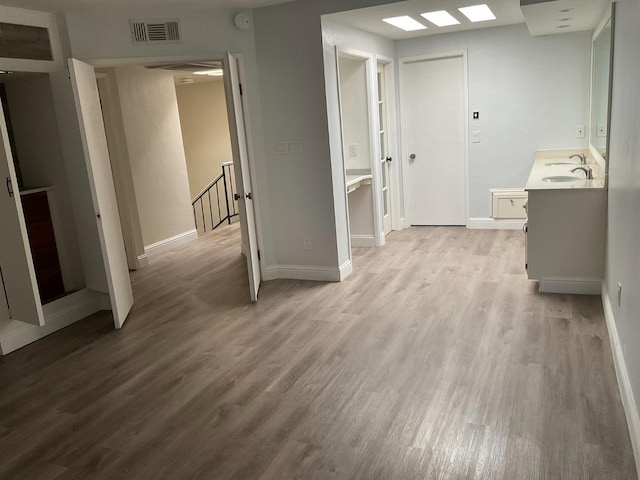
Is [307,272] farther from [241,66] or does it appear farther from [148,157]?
[148,157]

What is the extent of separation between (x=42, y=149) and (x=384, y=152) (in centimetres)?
373

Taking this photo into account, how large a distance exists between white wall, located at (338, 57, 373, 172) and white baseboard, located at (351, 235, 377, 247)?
78cm

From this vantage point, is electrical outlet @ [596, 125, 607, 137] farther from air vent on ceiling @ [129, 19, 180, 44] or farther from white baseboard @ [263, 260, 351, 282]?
air vent on ceiling @ [129, 19, 180, 44]

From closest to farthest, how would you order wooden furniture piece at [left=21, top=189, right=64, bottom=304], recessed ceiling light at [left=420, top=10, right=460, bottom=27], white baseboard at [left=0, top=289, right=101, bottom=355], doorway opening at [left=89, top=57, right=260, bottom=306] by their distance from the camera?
1. white baseboard at [left=0, top=289, right=101, bottom=355]
2. wooden furniture piece at [left=21, top=189, right=64, bottom=304]
3. recessed ceiling light at [left=420, top=10, right=460, bottom=27]
4. doorway opening at [left=89, top=57, right=260, bottom=306]

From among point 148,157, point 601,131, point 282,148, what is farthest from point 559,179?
point 148,157

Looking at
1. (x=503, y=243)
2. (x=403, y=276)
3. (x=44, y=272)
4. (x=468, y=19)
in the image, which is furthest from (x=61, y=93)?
(x=503, y=243)

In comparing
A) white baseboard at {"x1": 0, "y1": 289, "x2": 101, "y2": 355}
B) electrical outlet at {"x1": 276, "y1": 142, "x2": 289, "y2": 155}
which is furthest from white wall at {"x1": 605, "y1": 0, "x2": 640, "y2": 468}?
white baseboard at {"x1": 0, "y1": 289, "x2": 101, "y2": 355}

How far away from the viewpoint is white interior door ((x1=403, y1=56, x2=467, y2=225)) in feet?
20.7

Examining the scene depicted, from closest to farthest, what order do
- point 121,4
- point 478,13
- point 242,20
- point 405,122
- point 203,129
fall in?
point 121,4 → point 242,20 → point 478,13 → point 405,122 → point 203,129

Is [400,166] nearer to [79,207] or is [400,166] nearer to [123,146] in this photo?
[123,146]

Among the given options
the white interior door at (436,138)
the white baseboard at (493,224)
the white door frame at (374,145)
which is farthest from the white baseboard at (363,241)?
the white baseboard at (493,224)

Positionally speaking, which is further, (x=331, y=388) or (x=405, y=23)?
(x=405, y=23)

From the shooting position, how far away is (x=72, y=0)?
141 inches

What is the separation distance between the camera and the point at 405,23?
17.1ft
